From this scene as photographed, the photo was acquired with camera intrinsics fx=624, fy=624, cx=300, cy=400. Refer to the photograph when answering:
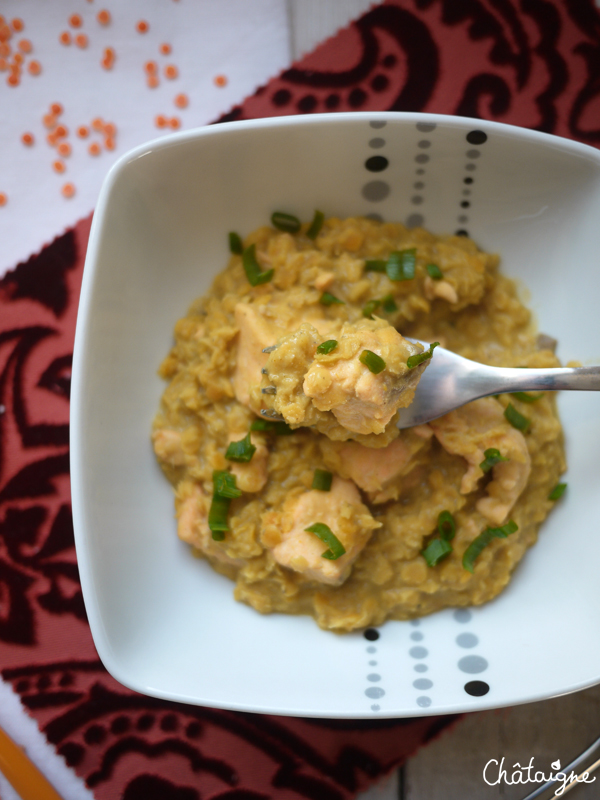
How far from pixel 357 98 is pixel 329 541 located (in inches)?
81.7

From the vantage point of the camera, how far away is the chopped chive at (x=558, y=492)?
8.86ft

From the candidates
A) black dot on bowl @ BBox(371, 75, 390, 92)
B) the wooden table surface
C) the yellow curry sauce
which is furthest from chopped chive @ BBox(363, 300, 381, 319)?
the wooden table surface

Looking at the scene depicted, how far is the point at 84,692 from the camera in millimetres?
2963

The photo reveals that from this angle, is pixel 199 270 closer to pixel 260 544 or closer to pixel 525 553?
pixel 260 544

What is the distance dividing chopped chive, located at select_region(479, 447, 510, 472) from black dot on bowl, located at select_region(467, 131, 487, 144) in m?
1.23

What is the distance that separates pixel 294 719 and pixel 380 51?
318 cm

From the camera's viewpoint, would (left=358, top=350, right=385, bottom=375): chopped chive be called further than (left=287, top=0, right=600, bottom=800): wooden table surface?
No

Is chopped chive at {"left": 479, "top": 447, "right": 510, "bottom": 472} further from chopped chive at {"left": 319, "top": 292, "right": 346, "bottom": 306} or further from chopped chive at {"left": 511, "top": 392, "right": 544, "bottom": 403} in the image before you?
chopped chive at {"left": 319, "top": 292, "right": 346, "bottom": 306}

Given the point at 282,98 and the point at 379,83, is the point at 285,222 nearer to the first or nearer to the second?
the point at 282,98

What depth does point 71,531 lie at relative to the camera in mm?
3000

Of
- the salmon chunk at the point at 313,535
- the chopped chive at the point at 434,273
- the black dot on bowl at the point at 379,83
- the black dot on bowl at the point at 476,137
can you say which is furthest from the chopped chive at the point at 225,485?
the black dot on bowl at the point at 379,83

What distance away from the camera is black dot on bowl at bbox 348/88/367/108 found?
117 inches

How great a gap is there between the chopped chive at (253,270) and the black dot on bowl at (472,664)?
1.79 meters

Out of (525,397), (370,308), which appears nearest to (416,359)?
(370,308)
